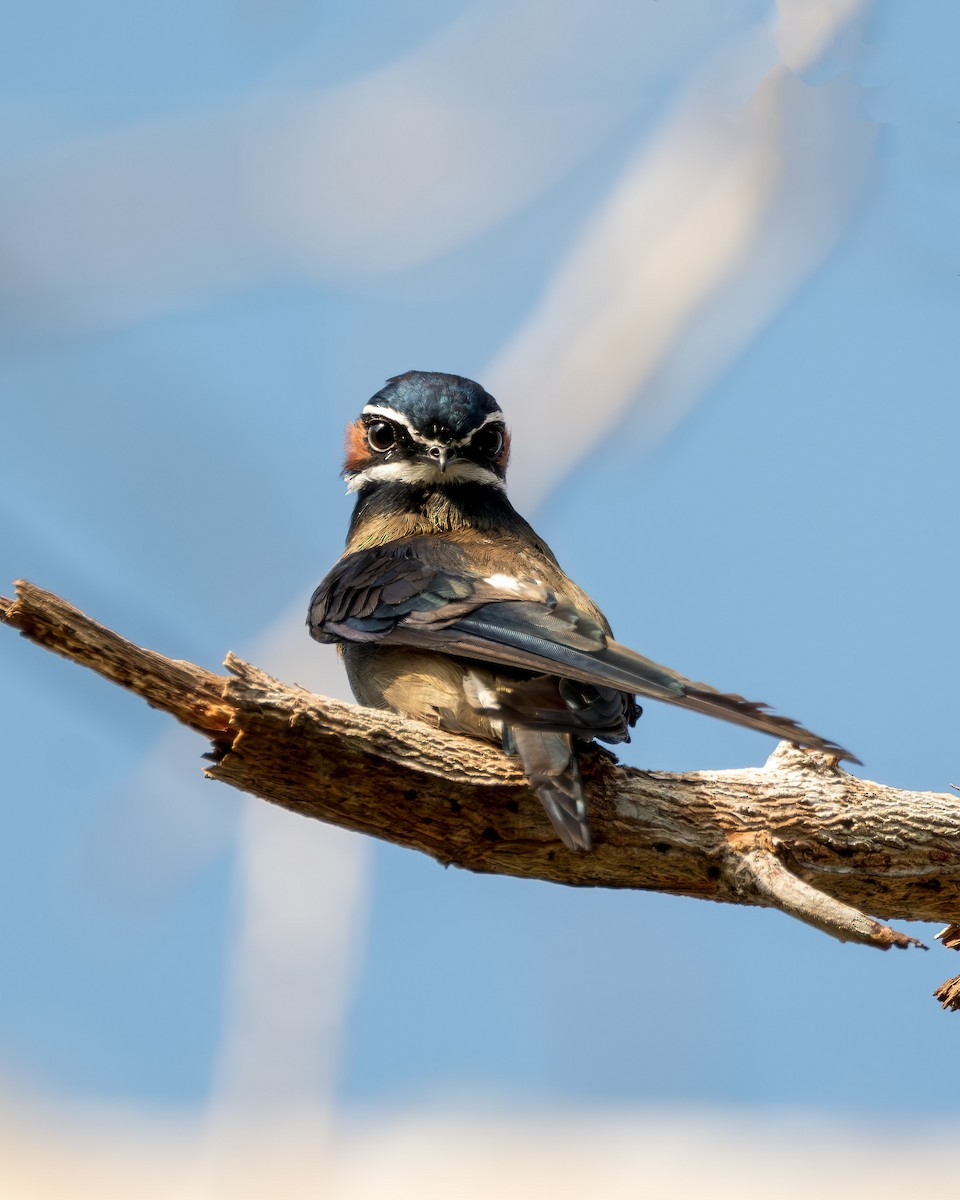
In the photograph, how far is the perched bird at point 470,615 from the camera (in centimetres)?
566

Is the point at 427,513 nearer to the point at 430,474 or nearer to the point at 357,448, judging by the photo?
the point at 430,474

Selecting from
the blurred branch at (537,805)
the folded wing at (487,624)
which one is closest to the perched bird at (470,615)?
the folded wing at (487,624)

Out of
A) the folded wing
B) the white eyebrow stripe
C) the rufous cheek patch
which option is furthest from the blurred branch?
the rufous cheek patch

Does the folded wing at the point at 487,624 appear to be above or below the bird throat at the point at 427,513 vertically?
below

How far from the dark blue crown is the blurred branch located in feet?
7.80

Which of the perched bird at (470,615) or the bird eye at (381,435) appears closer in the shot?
the perched bird at (470,615)

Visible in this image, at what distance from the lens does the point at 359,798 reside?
5812mm

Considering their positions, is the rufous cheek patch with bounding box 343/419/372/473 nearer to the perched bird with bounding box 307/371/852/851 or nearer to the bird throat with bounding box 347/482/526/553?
the perched bird with bounding box 307/371/852/851

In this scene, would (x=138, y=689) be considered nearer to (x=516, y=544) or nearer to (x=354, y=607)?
(x=354, y=607)

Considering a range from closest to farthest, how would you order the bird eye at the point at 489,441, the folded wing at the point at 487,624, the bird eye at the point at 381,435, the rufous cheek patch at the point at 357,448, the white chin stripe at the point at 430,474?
1. the folded wing at the point at 487,624
2. the white chin stripe at the point at 430,474
3. the bird eye at the point at 489,441
4. the bird eye at the point at 381,435
5. the rufous cheek patch at the point at 357,448

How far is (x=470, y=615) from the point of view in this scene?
6.27 metres

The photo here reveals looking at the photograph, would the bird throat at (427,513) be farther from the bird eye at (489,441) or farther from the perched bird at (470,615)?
the bird eye at (489,441)

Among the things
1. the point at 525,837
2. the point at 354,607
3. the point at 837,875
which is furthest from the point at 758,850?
the point at 354,607

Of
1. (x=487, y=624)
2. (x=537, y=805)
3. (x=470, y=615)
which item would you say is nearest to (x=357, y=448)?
(x=470, y=615)
